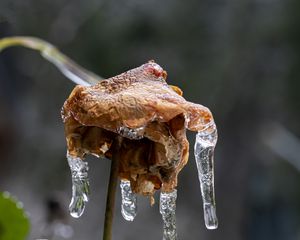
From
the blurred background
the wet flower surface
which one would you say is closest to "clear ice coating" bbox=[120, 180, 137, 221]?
the wet flower surface

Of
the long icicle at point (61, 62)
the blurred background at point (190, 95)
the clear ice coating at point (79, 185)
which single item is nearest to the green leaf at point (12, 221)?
the clear ice coating at point (79, 185)

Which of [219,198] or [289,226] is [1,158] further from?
[289,226]

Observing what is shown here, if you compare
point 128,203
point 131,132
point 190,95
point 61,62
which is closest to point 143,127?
point 131,132

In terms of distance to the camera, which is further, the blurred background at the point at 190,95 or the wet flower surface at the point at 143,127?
the blurred background at the point at 190,95

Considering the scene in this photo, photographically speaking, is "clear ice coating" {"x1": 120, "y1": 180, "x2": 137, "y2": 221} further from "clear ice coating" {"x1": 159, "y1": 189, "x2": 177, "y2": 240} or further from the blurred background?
the blurred background

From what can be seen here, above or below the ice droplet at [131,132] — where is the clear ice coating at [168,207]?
below

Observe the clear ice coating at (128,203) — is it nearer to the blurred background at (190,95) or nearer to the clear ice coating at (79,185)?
the clear ice coating at (79,185)

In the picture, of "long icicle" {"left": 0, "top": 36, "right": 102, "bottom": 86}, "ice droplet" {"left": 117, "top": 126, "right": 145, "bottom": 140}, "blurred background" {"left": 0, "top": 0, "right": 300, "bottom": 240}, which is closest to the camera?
"ice droplet" {"left": 117, "top": 126, "right": 145, "bottom": 140}

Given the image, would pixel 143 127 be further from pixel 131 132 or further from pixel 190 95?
pixel 190 95
